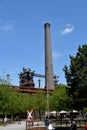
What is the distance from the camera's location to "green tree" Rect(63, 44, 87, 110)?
46.3 meters

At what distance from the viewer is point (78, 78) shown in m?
47.3

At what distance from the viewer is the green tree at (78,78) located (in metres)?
46.3

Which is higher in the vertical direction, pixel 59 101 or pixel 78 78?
pixel 59 101

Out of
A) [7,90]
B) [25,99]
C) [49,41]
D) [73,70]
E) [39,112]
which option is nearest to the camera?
[73,70]

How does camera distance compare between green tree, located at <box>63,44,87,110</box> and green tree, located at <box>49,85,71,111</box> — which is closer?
green tree, located at <box>63,44,87,110</box>

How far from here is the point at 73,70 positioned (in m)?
48.8

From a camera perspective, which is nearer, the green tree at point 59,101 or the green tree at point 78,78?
the green tree at point 78,78

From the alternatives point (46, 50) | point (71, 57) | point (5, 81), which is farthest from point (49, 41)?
point (71, 57)

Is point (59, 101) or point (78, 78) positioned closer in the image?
point (78, 78)

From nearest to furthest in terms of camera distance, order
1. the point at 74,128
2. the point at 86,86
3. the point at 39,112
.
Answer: the point at 74,128
the point at 86,86
the point at 39,112

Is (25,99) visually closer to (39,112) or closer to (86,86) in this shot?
(39,112)

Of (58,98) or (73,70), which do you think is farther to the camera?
(58,98)

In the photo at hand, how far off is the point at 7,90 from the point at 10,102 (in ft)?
9.13

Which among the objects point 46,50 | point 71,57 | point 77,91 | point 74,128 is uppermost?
point 46,50
